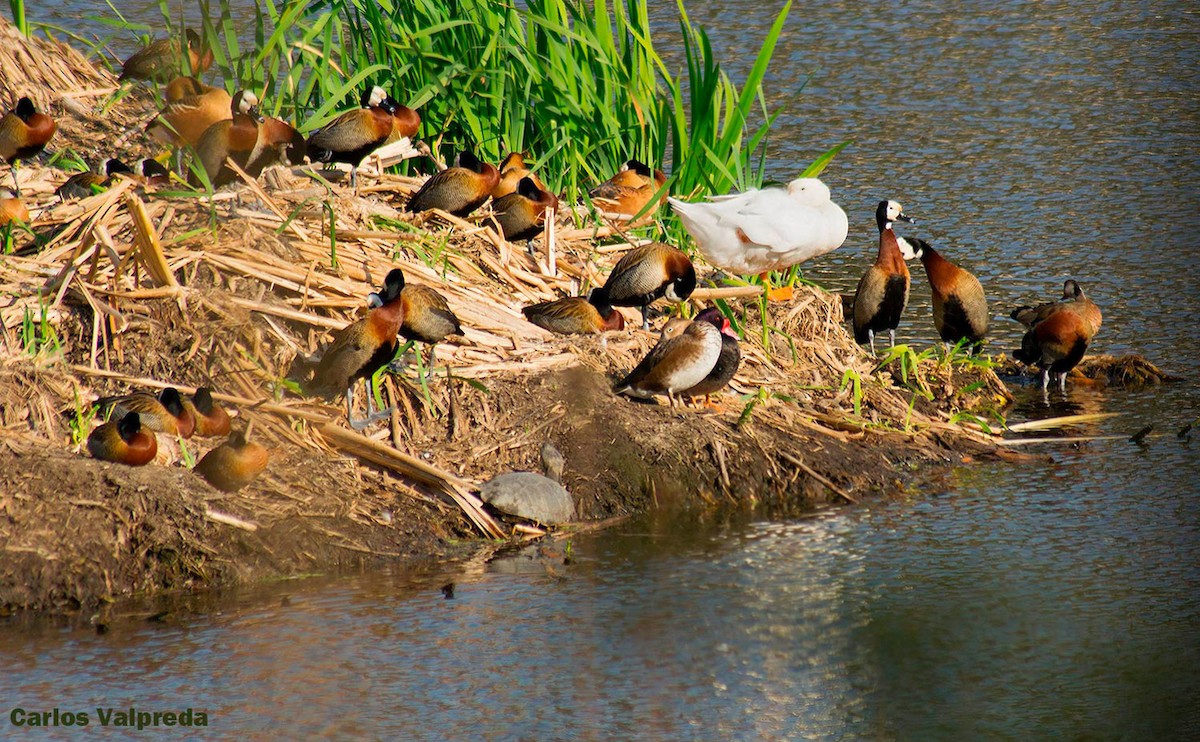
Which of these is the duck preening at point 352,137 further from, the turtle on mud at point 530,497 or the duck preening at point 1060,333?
the duck preening at point 1060,333

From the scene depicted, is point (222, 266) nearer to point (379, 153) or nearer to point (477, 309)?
point (477, 309)

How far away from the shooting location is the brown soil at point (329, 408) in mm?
5422

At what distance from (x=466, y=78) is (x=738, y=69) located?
3957 mm

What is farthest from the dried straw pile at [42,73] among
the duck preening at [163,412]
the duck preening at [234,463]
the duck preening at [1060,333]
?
the duck preening at [1060,333]

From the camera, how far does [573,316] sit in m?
6.93

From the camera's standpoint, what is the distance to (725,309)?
24.3ft

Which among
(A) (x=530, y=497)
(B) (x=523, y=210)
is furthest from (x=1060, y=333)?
(A) (x=530, y=497)

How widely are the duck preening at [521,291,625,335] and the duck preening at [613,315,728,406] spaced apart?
46 centimetres

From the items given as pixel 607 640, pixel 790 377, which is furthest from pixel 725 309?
pixel 607 640

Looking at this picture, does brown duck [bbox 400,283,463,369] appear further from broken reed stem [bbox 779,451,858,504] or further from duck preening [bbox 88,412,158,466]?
broken reed stem [bbox 779,451,858,504]

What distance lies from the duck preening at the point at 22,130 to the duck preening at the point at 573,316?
281 cm

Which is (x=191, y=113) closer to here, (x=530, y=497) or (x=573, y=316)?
(x=573, y=316)

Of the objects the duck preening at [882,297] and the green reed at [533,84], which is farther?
the green reed at [533,84]

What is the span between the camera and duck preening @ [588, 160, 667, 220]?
27.3 ft
